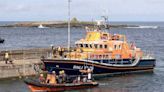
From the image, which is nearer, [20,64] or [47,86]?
[47,86]

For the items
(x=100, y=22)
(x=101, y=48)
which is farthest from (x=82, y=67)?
(x=100, y=22)

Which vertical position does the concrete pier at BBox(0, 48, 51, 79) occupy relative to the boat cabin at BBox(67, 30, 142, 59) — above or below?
below

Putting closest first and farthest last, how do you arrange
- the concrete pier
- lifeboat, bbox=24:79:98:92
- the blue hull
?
lifeboat, bbox=24:79:98:92, the concrete pier, the blue hull

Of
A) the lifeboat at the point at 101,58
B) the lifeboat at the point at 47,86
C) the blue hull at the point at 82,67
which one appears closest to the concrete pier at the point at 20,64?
the lifeboat at the point at 101,58

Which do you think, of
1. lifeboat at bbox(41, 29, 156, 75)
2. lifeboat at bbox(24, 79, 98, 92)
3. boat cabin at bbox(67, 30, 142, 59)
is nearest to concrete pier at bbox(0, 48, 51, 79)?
lifeboat at bbox(41, 29, 156, 75)

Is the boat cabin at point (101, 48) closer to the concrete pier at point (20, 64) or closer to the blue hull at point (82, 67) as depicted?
the blue hull at point (82, 67)

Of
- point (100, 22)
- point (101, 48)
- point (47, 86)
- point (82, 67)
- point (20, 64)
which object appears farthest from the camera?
point (100, 22)

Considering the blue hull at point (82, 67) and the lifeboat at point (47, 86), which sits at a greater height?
the blue hull at point (82, 67)

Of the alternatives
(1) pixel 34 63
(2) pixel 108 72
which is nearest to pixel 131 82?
(2) pixel 108 72

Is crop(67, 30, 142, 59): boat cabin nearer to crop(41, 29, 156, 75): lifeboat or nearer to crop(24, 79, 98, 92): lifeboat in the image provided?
crop(41, 29, 156, 75): lifeboat

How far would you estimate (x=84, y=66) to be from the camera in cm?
3853

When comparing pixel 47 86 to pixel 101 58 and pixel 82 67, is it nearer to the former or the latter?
pixel 82 67

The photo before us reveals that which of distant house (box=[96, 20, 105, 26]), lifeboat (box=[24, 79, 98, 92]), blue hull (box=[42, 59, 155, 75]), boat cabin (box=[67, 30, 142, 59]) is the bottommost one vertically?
lifeboat (box=[24, 79, 98, 92])

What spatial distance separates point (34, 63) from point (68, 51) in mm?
3540
